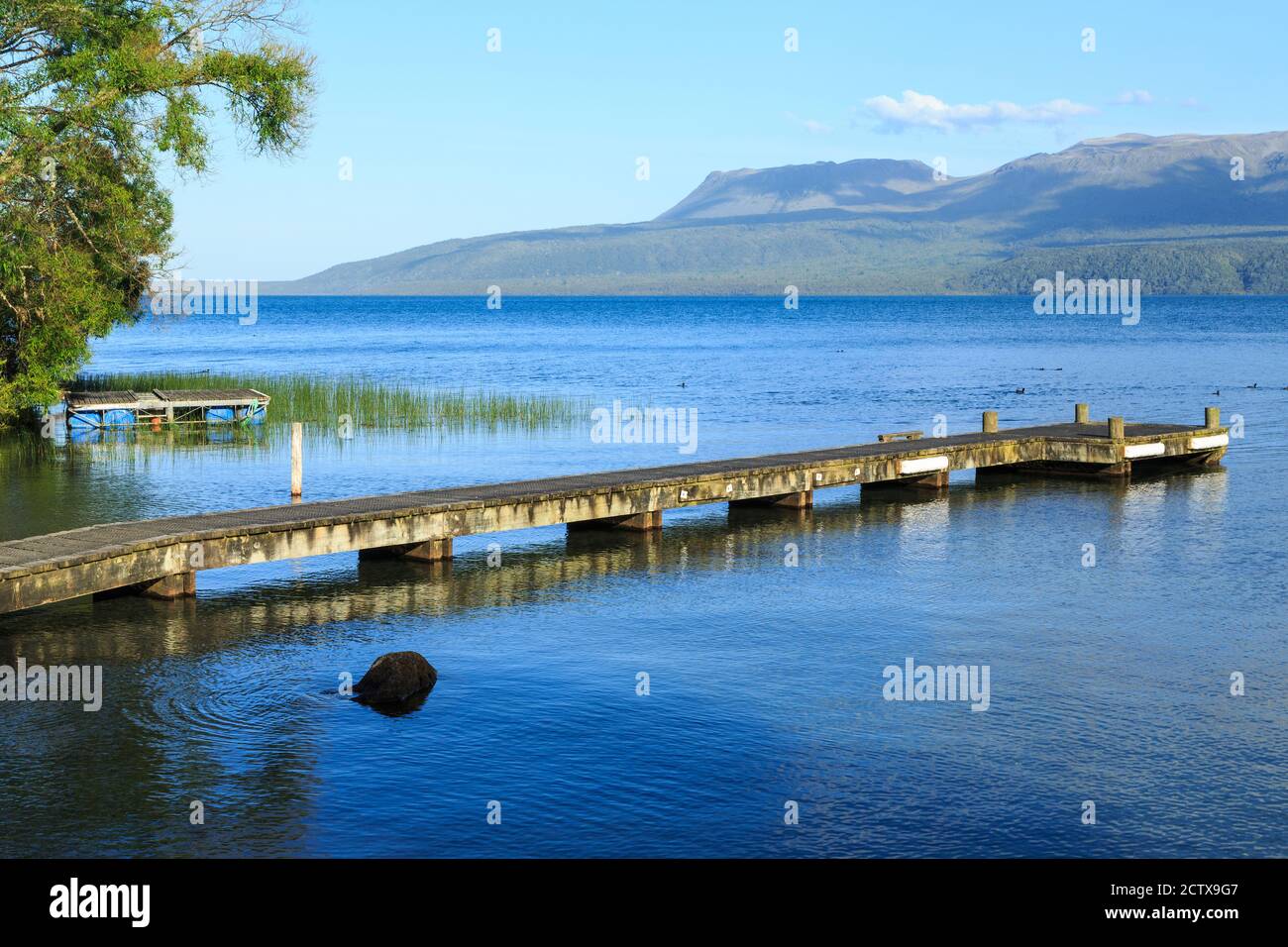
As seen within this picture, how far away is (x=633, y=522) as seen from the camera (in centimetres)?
3159

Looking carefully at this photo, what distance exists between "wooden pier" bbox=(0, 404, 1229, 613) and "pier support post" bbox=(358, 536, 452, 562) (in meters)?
0.02

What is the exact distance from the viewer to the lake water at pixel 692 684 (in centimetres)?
1459

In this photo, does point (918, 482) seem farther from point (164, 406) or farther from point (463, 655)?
point (164, 406)

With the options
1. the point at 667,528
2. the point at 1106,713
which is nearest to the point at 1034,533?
the point at 667,528

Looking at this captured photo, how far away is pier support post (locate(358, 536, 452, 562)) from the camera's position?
91.1 ft

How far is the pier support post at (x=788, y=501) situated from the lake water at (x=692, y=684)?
74 cm

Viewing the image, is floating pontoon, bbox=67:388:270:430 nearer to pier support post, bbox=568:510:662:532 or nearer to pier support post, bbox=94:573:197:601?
pier support post, bbox=568:510:662:532

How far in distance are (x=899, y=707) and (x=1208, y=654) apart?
5.51 m

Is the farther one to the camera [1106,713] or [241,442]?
[241,442]

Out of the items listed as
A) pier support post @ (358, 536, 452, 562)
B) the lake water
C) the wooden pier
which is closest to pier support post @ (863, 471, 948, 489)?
the wooden pier

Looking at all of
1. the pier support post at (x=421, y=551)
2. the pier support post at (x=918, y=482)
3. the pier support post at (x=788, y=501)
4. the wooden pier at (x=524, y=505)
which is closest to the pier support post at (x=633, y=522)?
the wooden pier at (x=524, y=505)

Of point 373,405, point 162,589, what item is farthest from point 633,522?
point 373,405

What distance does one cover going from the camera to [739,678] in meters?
19.8

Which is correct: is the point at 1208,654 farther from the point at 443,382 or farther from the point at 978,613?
the point at 443,382
